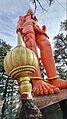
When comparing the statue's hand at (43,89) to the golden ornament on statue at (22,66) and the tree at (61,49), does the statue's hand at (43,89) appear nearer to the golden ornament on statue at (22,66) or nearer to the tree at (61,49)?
the golden ornament on statue at (22,66)

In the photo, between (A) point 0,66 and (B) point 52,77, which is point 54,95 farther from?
(A) point 0,66

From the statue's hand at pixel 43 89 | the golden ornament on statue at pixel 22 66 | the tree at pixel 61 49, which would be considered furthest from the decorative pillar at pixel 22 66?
the tree at pixel 61 49

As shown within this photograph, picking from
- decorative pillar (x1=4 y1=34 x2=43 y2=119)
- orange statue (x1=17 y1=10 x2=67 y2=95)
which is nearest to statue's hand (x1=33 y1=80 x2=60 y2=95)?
orange statue (x1=17 y1=10 x2=67 y2=95)

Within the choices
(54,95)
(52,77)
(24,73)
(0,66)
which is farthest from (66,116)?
(0,66)

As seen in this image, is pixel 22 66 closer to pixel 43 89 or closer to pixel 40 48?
pixel 43 89

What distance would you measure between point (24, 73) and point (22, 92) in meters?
0.09

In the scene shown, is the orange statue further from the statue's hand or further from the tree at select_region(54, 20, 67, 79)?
the tree at select_region(54, 20, 67, 79)

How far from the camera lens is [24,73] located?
1.03m

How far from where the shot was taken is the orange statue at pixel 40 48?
167cm

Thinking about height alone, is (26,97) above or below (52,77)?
below

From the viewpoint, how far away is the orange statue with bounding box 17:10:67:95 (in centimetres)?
167

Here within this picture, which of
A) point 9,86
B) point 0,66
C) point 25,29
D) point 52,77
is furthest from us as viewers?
point 0,66

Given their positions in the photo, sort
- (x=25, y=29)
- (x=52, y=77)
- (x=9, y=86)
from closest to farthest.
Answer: (x=52, y=77) → (x=25, y=29) → (x=9, y=86)

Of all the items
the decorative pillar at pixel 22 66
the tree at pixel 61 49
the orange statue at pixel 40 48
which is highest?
the tree at pixel 61 49
